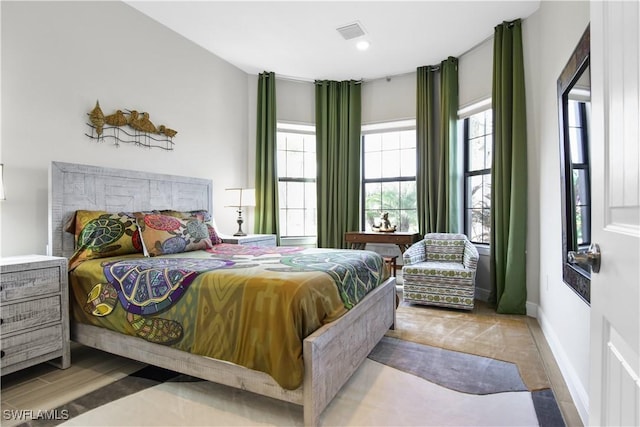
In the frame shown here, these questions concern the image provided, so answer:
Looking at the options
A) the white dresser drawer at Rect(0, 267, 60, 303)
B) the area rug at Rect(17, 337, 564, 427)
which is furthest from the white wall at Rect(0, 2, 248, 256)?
the area rug at Rect(17, 337, 564, 427)

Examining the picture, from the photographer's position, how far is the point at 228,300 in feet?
5.61

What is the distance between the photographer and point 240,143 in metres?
4.65

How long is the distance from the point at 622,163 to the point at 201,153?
3.92 m

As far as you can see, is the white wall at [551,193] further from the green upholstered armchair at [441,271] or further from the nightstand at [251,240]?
the nightstand at [251,240]

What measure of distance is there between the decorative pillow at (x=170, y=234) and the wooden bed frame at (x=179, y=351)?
48 cm

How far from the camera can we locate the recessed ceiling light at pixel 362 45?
3.77m

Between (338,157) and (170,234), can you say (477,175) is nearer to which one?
(338,157)

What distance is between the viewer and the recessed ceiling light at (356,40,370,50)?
149 inches

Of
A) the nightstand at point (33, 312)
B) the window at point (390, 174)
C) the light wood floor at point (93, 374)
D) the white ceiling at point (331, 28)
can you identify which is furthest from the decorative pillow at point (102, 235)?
the window at point (390, 174)

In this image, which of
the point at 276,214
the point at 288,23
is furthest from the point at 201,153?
the point at 288,23

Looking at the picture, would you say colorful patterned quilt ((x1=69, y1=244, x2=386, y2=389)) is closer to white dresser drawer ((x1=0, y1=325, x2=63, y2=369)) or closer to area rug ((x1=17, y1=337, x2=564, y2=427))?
white dresser drawer ((x1=0, y1=325, x2=63, y2=369))

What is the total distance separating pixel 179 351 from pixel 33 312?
0.97 m

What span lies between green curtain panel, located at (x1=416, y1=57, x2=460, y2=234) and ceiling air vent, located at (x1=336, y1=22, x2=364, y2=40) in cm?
117

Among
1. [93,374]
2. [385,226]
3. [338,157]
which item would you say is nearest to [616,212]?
[93,374]
